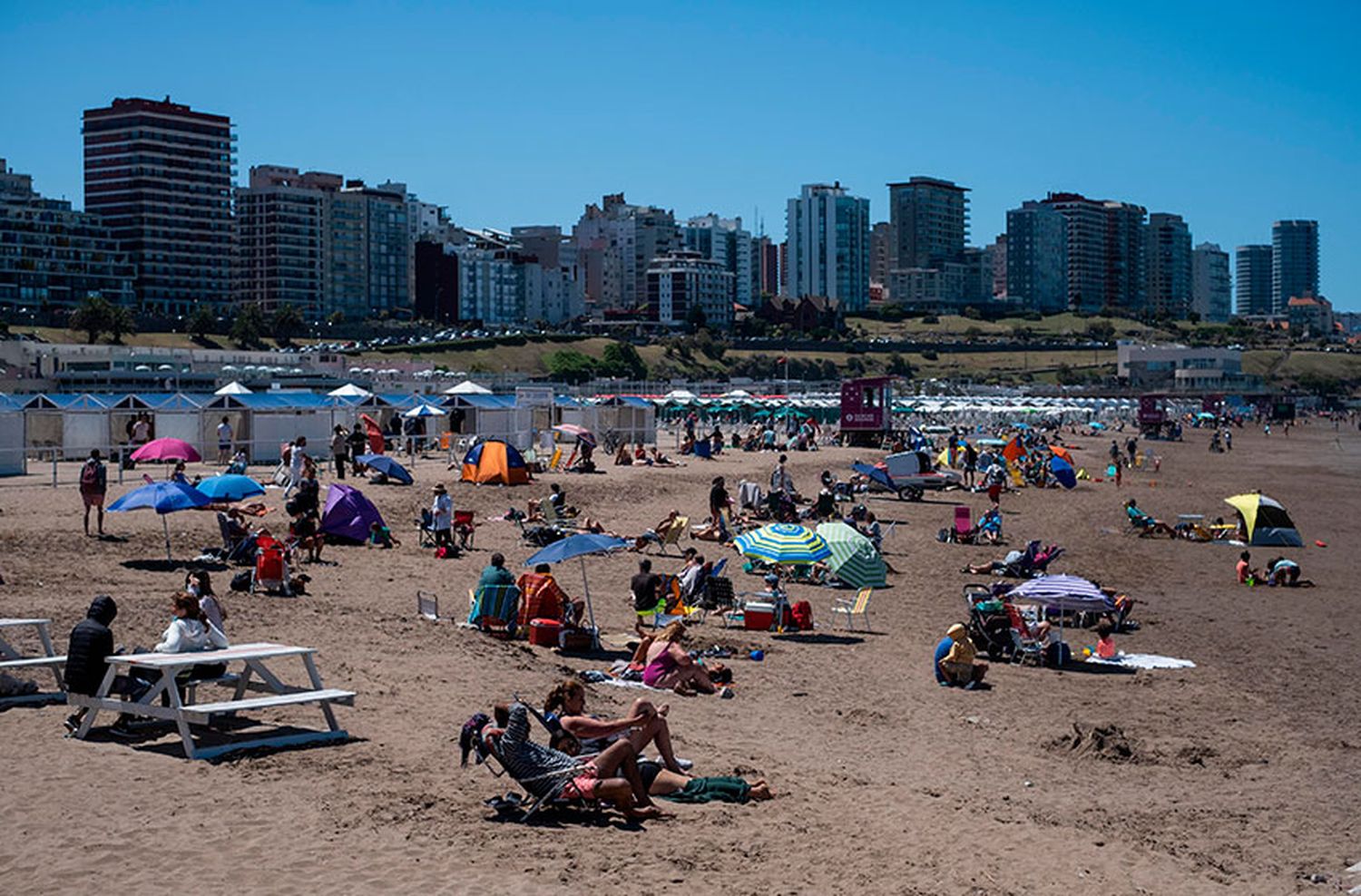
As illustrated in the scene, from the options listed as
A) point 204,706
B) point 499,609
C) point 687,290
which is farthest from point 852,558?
point 687,290

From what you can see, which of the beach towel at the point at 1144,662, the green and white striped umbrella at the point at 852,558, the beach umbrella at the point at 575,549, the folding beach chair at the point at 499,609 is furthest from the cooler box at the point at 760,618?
the beach towel at the point at 1144,662

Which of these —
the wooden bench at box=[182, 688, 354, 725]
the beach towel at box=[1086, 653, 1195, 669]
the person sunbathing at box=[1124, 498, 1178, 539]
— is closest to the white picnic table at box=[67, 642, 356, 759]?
the wooden bench at box=[182, 688, 354, 725]

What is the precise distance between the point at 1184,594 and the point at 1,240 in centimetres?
12550

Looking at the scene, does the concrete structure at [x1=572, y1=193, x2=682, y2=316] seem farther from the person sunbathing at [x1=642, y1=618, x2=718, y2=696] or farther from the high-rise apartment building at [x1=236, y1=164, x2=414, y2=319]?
the person sunbathing at [x1=642, y1=618, x2=718, y2=696]

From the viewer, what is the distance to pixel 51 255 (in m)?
126

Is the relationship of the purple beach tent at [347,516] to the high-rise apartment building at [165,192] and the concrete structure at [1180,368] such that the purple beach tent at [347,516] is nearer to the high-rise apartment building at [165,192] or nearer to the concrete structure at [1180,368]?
the high-rise apartment building at [165,192]

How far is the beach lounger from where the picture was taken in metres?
15.8

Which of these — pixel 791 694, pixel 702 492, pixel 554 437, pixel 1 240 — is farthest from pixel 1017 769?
pixel 1 240

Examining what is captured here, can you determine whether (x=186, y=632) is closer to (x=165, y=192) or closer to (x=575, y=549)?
(x=575, y=549)

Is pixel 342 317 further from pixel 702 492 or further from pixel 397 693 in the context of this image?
pixel 397 693

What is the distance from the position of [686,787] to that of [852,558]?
326 inches

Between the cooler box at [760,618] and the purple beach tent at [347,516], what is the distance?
6.59 meters

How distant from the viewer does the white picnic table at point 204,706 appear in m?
8.37

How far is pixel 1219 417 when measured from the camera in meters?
95.5
